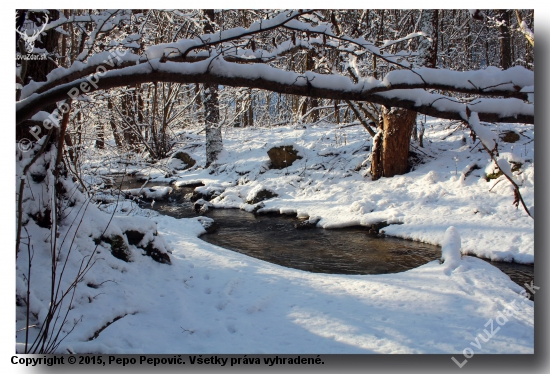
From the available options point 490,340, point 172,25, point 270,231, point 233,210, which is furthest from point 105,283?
point 172,25

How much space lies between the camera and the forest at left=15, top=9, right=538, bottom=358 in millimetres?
2240

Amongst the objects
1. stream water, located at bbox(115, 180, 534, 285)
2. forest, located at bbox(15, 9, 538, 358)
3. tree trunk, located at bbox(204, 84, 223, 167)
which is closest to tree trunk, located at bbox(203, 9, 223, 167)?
tree trunk, located at bbox(204, 84, 223, 167)

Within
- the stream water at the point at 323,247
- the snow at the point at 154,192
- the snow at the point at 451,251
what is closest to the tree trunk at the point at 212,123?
the snow at the point at 154,192

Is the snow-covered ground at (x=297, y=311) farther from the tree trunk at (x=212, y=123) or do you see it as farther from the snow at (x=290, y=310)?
the tree trunk at (x=212, y=123)

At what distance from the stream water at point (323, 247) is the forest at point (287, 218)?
45mm

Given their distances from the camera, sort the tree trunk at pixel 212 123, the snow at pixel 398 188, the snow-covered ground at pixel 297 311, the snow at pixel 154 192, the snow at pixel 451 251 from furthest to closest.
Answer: the tree trunk at pixel 212 123, the snow at pixel 154 192, the snow at pixel 398 188, the snow at pixel 451 251, the snow-covered ground at pixel 297 311

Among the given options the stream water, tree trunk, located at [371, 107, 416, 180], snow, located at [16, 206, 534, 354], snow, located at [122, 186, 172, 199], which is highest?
tree trunk, located at [371, 107, 416, 180]

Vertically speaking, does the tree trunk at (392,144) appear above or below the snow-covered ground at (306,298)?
above

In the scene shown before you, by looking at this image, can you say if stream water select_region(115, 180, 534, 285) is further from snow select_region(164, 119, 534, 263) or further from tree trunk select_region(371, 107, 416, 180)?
tree trunk select_region(371, 107, 416, 180)

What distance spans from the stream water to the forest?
5 cm

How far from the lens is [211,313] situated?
3549mm

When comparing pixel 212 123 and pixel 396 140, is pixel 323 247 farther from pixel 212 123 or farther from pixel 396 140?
pixel 212 123

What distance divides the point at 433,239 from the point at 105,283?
15.8 ft

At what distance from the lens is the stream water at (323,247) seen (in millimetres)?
5062
